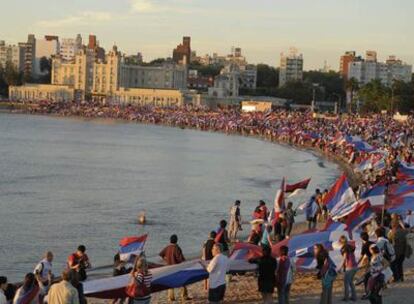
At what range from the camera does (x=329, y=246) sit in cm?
1259

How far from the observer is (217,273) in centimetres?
1060

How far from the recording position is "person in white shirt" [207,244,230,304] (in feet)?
34.6

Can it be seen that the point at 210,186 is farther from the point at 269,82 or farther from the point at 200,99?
the point at 269,82

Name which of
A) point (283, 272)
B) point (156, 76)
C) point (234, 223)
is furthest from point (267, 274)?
point (156, 76)

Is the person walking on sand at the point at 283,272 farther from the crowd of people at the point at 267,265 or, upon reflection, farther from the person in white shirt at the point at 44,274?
the person in white shirt at the point at 44,274

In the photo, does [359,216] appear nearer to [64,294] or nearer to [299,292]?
[299,292]

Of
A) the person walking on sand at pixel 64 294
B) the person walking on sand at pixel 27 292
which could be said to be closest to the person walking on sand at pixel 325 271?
the person walking on sand at pixel 27 292

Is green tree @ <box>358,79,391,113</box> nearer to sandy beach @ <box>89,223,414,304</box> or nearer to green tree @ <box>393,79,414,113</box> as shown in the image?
green tree @ <box>393,79,414,113</box>

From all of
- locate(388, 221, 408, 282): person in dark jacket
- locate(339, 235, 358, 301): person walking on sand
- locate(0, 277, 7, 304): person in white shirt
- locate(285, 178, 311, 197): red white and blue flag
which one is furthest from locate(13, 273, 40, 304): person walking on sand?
locate(285, 178, 311, 197): red white and blue flag

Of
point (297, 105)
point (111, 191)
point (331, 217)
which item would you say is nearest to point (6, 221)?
point (111, 191)

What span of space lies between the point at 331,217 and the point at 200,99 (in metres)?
131

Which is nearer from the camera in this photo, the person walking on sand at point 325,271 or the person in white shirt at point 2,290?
the person in white shirt at point 2,290

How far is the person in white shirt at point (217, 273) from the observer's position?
34.6ft

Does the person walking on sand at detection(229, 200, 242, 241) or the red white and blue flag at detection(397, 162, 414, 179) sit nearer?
the person walking on sand at detection(229, 200, 242, 241)
